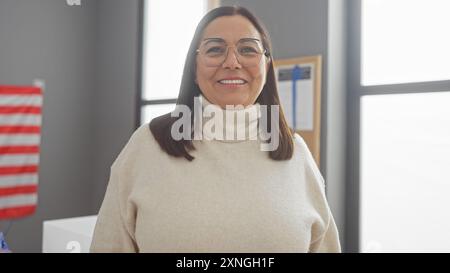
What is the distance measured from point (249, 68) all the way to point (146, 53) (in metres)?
0.98

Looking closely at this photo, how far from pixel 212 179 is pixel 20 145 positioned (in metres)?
1.38

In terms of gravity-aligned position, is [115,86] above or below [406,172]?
above

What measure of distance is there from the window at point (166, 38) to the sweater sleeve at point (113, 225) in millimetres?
588

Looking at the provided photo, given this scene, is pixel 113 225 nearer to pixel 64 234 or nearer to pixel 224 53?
pixel 224 53

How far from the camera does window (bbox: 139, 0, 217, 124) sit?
41.8 inches

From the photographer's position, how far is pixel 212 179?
416mm

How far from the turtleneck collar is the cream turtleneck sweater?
0.04ft

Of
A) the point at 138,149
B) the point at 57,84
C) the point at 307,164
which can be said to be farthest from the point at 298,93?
the point at 57,84

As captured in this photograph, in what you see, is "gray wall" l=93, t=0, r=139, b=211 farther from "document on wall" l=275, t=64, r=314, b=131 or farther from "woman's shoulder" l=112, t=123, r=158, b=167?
"woman's shoulder" l=112, t=123, r=158, b=167

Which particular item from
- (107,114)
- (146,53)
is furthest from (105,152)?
(146,53)

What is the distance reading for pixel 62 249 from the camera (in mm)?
884

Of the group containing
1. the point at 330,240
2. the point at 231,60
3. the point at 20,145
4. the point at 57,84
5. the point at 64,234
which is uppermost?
the point at 57,84
